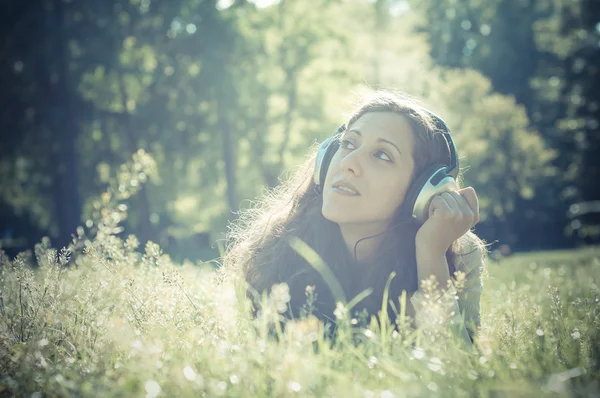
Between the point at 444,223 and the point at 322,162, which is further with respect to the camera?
the point at 322,162

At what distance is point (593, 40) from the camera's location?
98.9 ft

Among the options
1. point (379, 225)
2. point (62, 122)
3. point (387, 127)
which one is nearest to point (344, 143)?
point (387, 127)

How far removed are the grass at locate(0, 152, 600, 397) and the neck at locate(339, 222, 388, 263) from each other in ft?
3.05

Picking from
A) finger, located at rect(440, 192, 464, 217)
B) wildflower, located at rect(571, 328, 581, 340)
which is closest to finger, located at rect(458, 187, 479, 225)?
finger, located at rect(440, 192, 464, 217)

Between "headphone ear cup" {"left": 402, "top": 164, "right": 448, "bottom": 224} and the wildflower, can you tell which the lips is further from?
the wildflower

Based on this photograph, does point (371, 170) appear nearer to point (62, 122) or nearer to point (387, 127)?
point (387, 127)

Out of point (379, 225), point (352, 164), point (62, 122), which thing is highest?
point (352, 164)

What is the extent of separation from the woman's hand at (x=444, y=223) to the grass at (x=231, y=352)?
1.82 ft

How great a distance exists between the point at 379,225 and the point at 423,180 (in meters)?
0.46

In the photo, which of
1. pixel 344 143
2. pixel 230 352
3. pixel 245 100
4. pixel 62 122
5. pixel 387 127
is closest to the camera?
pixel 230 352

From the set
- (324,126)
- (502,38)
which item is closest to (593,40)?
(502,38)

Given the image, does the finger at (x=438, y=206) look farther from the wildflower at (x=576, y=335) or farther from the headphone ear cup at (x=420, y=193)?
the wildflower at (x=576, y=335)

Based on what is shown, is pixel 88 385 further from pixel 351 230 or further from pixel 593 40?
pixel 593 40

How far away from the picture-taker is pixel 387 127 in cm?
374
